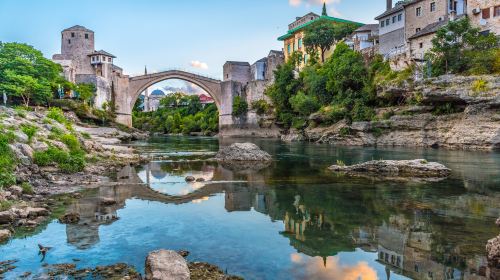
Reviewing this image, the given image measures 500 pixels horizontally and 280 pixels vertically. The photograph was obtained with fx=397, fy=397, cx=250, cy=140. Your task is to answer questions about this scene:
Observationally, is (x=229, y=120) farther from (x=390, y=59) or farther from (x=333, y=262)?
(x=333, y=262)

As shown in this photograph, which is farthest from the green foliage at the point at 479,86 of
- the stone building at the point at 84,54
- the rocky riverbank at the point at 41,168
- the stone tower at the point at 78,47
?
the stone tower at the point at 78,47

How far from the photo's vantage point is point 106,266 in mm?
6223

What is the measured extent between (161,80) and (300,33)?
23.1 m

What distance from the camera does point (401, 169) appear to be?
1616cm

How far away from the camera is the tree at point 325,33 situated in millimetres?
51844

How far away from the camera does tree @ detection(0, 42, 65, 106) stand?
3706cm

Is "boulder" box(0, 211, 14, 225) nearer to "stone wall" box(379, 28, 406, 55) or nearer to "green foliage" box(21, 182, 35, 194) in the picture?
"green foliage" box(21, 182, 35, 194)

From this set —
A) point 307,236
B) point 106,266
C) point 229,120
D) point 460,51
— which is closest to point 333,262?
point 307,236

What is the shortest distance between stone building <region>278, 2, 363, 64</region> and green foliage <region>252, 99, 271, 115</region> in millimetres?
8377

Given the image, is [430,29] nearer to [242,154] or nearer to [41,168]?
[242,154]

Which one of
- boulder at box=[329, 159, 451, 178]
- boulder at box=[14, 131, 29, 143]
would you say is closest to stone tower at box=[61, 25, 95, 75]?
boulder at box=[14, 131, 29, 143]

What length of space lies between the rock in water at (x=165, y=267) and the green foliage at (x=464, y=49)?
30.3 metres

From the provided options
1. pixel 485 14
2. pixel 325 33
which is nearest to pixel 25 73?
pixel 325 33

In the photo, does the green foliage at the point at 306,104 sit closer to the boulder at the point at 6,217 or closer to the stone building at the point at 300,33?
the stone building at the point at 300,33
